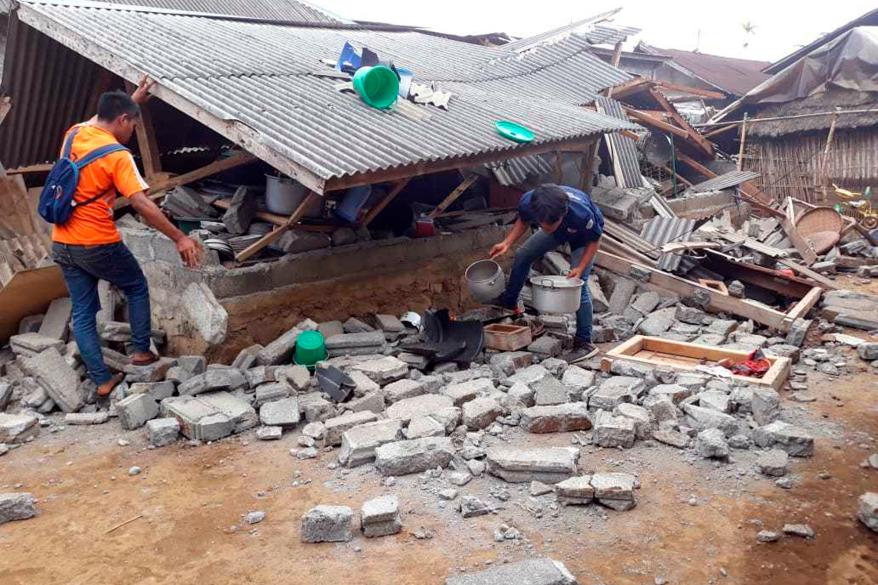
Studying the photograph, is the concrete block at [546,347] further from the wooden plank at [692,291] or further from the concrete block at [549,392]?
the wooden plank at [692,291]

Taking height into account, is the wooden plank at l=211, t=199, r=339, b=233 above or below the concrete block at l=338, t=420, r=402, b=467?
above

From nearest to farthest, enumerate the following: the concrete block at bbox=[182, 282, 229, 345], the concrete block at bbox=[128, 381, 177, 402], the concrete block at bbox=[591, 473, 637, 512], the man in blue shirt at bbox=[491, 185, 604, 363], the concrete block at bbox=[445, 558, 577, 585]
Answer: the concrete block at bbox=[445, 558, 577, 585] → the concrete block at bbox=[591, 473, 637, 512] → the concrete block at bbox=[128, 381, 177, 402] → the concrete block at bbox=[182, 282, 229, 345] → the man in blue shirt at bbox=[491, 185, 604, 363]

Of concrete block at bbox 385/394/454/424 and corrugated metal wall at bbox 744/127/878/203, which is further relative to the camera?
corrugated metal wall at bbox 744/127/878/203

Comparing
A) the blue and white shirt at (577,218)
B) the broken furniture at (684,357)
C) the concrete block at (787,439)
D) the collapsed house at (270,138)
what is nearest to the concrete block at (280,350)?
the collapsed house at (270,138)

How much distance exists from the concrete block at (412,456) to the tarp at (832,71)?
50.7 feet

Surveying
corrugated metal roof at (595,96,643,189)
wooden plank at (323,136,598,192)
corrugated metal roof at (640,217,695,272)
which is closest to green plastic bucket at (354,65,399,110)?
wooden plank at (323,136,598,192)

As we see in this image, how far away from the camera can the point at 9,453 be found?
4.71 metres

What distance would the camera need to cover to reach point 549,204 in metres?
5.86

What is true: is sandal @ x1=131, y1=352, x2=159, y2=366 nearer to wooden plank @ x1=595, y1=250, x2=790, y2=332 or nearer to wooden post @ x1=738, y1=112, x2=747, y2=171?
wooden plank @ x1=595, y1=250, x2=790, y2=332

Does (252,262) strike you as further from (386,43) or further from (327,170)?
(386,43)

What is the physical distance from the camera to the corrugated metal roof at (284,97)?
17.4ft

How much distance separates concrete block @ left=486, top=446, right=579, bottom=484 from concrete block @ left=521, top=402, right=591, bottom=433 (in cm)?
62

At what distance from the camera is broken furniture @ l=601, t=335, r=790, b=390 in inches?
220

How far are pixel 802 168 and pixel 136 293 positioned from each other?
1557 centimetres
